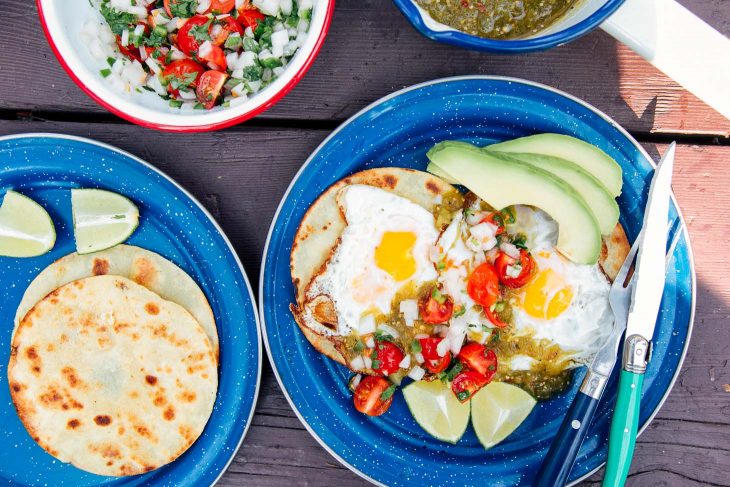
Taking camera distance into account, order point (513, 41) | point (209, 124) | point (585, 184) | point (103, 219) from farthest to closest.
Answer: point (103, 219)
point (585, 184)
point (209, 124)
point (513, 41)

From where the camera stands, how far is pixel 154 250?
2.48 m

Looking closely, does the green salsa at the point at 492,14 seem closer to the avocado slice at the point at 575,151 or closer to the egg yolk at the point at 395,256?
the avocado slice at the point at 575,151

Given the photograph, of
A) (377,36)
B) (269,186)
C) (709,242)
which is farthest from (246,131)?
(709,242)

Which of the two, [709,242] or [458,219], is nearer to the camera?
[458,219]

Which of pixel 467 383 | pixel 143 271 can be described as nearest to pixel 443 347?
pixel 467 383

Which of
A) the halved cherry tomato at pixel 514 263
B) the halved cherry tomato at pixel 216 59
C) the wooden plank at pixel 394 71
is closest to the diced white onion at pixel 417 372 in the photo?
the halved cherry tomato at pixel 514 263

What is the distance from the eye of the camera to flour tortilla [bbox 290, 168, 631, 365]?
2.37 meters

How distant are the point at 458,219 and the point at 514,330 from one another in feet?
1.54

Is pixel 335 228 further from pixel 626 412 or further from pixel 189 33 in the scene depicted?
pixel 626 412

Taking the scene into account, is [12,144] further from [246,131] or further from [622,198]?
[622,198]

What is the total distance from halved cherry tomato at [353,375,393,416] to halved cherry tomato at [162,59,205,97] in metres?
1.26

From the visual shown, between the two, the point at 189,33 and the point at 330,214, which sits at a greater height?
the point at 189,33

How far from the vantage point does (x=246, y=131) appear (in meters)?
2.52

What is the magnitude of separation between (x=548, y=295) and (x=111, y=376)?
1689 millimetres
